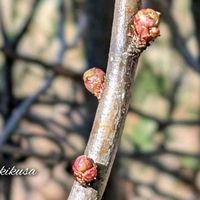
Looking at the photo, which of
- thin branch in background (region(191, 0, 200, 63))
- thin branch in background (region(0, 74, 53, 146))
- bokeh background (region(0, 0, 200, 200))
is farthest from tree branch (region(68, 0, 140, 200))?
bokeh background (region(0, 0, 200, 200))

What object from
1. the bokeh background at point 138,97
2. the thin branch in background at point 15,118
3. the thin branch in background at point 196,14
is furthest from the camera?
the bokeh background at point 138,97

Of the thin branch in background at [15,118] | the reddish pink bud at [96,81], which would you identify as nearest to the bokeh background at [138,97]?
the thin branch in background at [15,118]

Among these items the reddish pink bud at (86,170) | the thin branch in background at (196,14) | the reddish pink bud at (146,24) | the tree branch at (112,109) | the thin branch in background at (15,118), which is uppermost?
the thin branch in background at (196,14)

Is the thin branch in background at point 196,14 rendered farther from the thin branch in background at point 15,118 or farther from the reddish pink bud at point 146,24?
the reddish pink bud at point 146,24

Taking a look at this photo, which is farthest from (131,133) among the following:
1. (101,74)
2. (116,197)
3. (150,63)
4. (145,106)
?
(101,74)

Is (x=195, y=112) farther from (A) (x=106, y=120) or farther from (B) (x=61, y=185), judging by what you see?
(A) (x=106, y=120)

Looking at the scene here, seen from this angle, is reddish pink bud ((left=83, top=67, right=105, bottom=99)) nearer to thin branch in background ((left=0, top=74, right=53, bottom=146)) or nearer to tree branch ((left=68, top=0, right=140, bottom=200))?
tree branch ((left=68, top=0, right=140, bottom=200))
